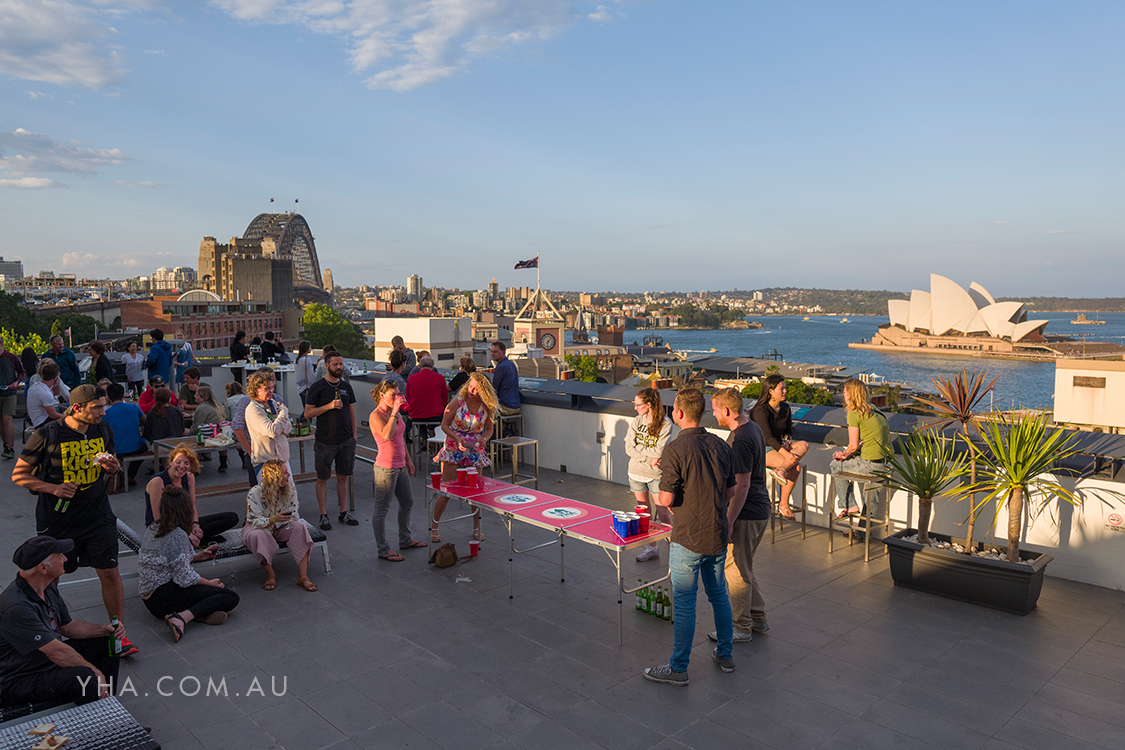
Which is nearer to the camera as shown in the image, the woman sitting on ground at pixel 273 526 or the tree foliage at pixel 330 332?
the woman sitting on ground at pixel 273 526

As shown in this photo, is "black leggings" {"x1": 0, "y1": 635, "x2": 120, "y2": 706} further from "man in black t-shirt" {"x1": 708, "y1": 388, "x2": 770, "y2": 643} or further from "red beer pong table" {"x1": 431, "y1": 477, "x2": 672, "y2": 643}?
"man in black t-shirt" {"x1": 708, "y1": 388, "x2": 770, "y2": 643}

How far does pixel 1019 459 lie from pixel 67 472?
6553mm

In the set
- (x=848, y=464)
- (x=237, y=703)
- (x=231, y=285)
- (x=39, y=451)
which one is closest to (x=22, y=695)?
(x=237, y=703)

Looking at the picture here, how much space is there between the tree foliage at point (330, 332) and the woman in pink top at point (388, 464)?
85.6 metres

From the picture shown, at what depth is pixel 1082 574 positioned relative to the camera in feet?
18.7

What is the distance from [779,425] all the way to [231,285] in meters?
153

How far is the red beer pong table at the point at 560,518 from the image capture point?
15.5ft

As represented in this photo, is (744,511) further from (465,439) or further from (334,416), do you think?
(334,416)

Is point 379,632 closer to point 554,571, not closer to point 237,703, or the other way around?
point 237,703

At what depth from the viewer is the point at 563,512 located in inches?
213

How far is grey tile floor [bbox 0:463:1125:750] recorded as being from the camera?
3516 mm

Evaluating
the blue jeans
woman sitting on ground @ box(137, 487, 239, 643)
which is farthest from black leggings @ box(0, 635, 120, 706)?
the blue jeans

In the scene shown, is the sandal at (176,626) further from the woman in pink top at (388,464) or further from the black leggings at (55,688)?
the woman in pink top at (388,464)

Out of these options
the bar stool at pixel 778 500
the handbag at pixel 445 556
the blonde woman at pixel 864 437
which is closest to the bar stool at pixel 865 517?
the blonde woman at pixel 864 437
